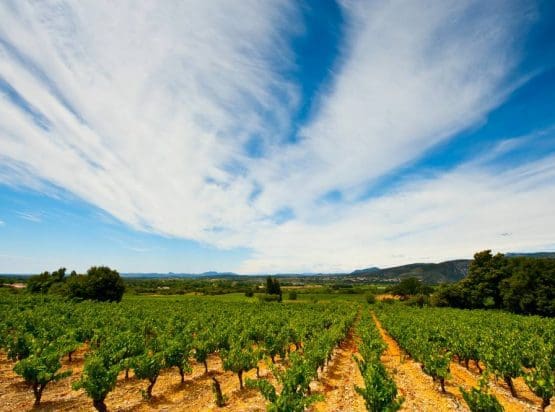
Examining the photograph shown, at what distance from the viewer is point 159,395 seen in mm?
15828

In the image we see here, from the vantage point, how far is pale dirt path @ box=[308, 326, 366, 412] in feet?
46.3

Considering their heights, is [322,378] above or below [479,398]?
below

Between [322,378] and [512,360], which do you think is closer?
[512,360]

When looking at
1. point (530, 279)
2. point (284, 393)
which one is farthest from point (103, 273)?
point (530, 279)

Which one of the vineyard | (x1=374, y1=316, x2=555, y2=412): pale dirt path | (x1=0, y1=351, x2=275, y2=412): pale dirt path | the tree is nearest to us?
the vineyard

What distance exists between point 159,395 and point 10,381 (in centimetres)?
922

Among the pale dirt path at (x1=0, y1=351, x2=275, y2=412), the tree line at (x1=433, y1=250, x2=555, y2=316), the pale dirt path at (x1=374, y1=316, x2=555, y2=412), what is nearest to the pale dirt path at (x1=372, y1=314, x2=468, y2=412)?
the pale dirt path at (x1=374, y1=316, x2=555, y2=412)

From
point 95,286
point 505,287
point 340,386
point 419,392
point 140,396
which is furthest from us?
point 95,286

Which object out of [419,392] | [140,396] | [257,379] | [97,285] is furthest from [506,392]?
[97,285]

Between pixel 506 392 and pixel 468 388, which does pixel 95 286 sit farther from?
pixel 506 392

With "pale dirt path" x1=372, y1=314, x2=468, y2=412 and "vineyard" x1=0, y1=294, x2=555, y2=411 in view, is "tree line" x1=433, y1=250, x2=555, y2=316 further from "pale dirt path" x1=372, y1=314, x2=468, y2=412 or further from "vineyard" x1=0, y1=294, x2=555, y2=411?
"pale dirt path" x1=372, y1=314, x2=468, y2=412

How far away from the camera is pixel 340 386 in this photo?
17.5m

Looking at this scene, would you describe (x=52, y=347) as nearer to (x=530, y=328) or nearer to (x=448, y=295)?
(x=530, y=328)

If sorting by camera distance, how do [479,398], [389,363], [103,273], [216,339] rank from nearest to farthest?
[479,398]
[216,339]
[389,363]
[103,273]
